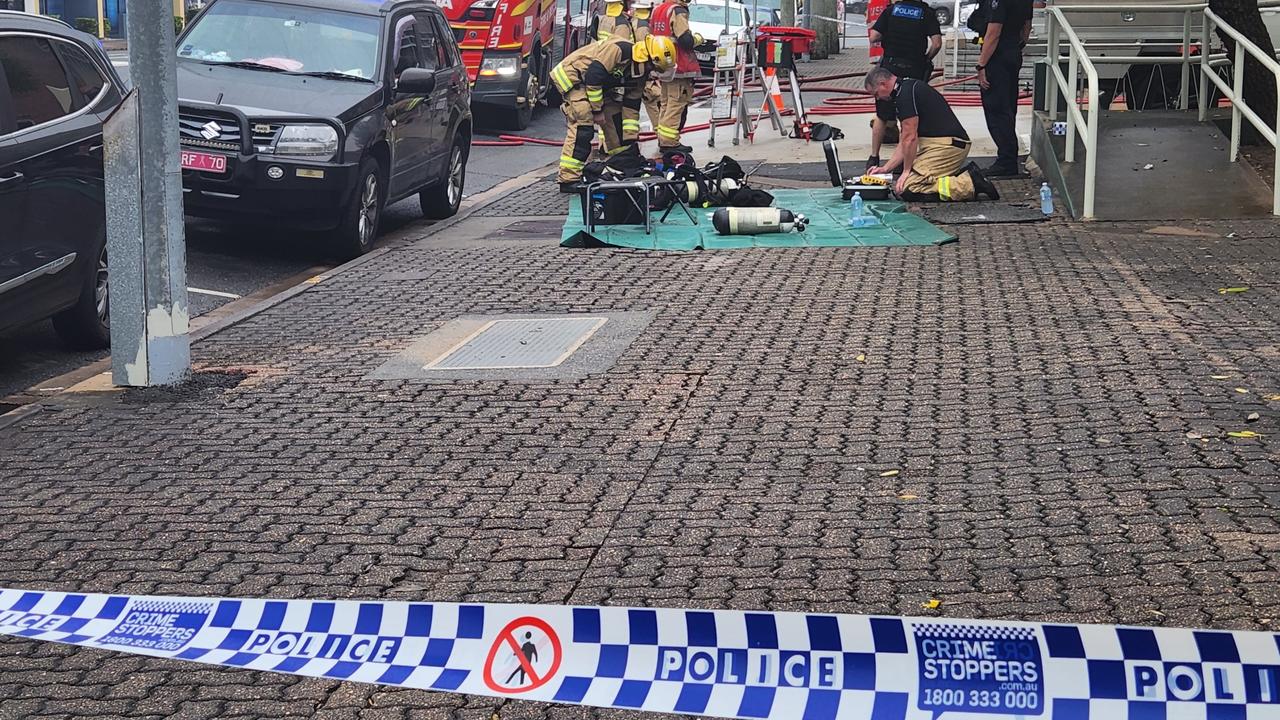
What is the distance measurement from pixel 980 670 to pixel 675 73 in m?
12.7

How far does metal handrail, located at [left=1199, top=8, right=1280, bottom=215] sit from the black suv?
21.2 feet

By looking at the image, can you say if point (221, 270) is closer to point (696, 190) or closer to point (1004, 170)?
point (696, 190)

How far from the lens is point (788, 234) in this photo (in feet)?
39.8

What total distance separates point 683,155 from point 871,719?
12.0 m

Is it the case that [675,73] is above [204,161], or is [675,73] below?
above

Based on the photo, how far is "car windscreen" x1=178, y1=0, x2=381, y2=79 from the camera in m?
12.4

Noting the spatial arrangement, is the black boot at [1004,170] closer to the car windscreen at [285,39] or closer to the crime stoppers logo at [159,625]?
the car windscreen at [285,39]

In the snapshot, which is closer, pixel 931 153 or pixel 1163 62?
pixel 931 153

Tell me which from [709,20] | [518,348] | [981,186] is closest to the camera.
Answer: [518,348]

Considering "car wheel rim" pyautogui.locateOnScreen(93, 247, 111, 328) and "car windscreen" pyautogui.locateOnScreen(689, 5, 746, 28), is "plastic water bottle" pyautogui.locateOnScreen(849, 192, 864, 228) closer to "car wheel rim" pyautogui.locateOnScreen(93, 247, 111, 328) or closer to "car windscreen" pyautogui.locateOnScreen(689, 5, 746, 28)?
"car wheel rim" pyautogui.locateOnScreen(93, 247, 111, 328)

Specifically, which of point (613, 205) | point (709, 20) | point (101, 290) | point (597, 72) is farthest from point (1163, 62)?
point (709, 20)

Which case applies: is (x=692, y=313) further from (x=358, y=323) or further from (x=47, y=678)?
(x=47, y=678)

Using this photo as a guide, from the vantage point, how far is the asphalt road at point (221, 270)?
28.2 feet

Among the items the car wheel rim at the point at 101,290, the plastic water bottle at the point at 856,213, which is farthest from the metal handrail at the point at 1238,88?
the car wheel rim at the point at 101,290
